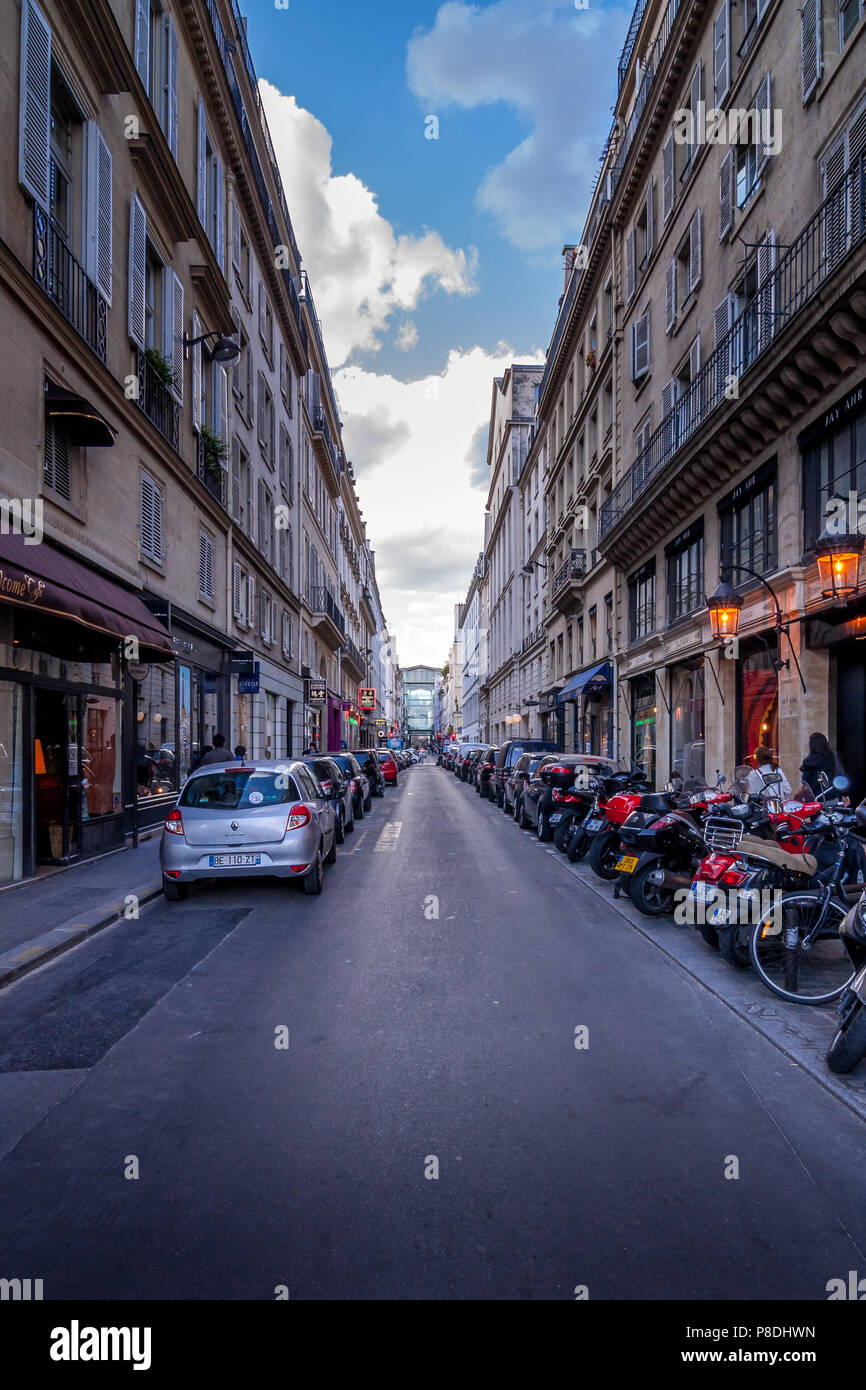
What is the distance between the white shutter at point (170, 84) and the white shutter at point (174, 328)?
2541mm

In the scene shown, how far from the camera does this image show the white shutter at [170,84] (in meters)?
15.8

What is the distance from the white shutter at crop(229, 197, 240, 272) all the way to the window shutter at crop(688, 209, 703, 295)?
1191 cm

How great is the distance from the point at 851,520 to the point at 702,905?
24.0 ft

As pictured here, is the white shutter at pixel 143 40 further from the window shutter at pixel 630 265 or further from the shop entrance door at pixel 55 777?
Answer: the window shutter at pixel 630 265

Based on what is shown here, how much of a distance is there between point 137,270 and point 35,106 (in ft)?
12.7

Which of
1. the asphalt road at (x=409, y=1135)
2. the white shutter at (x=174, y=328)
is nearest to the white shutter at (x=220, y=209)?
the white shutter at (x=174, y=328)

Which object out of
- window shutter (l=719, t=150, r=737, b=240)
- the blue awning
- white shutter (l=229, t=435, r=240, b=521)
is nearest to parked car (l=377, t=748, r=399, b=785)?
the blue awning

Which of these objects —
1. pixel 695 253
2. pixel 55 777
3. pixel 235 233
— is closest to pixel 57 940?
pixel 55 777

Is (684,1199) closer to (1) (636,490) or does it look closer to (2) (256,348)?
(1) (636,490)

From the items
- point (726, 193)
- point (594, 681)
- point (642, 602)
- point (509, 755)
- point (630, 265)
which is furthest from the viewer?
point (594, 681)

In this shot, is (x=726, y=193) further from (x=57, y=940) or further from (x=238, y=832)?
(x=57, y=940)

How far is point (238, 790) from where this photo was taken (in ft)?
29.5

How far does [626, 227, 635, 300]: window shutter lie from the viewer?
24.2 metres

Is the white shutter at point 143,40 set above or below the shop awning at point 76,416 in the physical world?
above
